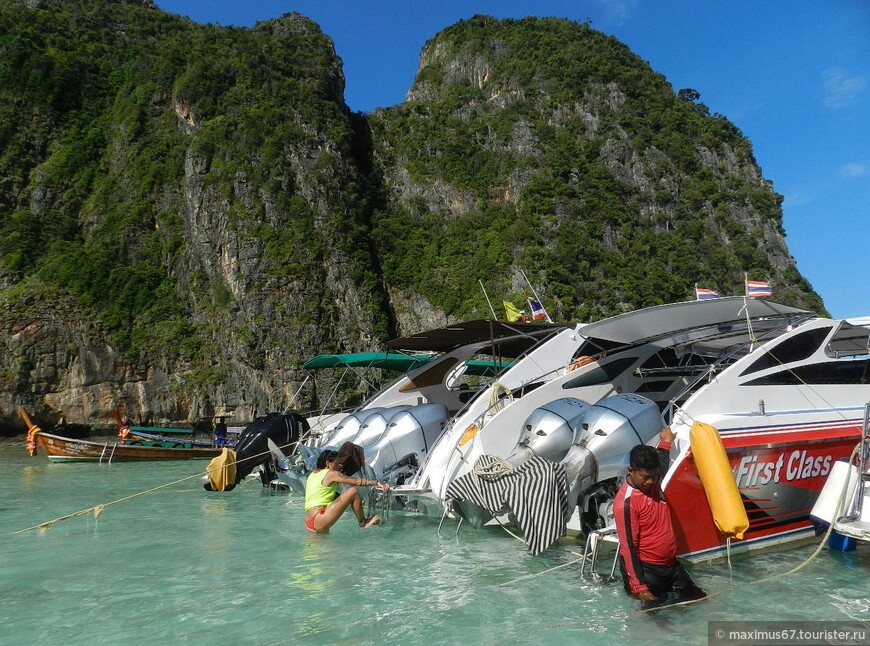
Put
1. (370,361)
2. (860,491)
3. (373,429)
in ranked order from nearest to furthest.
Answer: (860,491) → (373,429) → (370,361)

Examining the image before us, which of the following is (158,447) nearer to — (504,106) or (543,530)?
(543,530)

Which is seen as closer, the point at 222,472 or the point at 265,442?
the point at 222,472

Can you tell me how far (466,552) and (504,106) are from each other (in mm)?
50846

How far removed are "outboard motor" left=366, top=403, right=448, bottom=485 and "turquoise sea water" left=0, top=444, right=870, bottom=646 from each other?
63 cm

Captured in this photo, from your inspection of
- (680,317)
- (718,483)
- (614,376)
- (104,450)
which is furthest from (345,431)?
(104,450)

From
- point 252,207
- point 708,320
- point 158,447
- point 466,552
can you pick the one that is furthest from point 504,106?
point 466,552

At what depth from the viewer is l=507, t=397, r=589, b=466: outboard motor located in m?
6.52

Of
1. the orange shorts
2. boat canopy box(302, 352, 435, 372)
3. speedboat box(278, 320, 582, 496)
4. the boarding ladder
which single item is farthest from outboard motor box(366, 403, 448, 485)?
boat canopy box(302, 352, 435, 372)

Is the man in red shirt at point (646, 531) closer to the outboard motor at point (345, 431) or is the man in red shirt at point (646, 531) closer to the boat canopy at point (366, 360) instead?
the outboard motor at point (345, 431)

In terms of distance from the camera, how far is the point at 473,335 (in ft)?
40.7

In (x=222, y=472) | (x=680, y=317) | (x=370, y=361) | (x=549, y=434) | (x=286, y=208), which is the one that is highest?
(x=286, y=208)

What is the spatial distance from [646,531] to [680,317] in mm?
4813

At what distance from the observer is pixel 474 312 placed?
41188 mm

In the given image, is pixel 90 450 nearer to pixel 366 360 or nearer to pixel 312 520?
pixel 366 360
